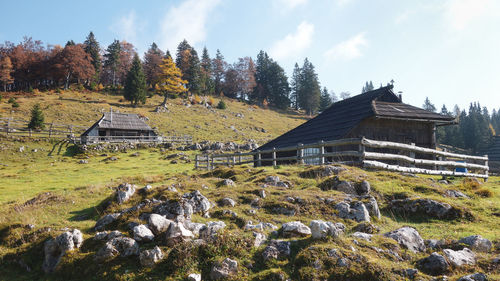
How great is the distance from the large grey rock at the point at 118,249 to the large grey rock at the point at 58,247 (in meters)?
0.79

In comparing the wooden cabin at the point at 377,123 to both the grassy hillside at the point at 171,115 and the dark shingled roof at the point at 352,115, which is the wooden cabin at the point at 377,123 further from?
the grassy hillside at the point at 171,115

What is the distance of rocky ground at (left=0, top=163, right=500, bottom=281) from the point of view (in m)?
4.08

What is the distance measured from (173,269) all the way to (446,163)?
13471mm

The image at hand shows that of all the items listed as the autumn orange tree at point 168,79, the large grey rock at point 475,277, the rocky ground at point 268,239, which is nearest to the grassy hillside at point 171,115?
the autumn orange tree at point 168,79

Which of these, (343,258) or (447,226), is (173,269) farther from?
(447,226)

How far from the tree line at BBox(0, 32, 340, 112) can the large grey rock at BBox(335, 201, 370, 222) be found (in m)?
67.6

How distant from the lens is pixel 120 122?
47.5 metres

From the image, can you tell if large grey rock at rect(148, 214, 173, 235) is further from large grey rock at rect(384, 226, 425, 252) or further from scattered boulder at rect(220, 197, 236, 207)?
large grey rock at rect(384, 226, 425, 252)

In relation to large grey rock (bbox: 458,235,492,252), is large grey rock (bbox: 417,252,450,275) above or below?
below

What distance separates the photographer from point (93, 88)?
248ft

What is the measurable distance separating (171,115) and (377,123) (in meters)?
55.2

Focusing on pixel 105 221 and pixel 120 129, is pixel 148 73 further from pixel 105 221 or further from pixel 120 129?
pixel 105 221

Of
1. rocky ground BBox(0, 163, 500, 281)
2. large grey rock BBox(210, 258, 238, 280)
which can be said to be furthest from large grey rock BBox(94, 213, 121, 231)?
large grey rock BBox(210, 258, 238, 280)

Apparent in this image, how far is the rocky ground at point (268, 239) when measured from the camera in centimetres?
408
